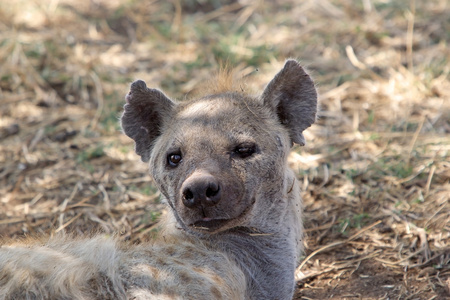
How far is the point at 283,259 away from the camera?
3.47 m

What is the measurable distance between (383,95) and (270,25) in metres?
2.23

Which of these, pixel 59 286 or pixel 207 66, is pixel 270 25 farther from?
pixel 59 286

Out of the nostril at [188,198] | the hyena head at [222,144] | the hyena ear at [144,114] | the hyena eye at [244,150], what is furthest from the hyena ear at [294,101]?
the nostril at [188,198]

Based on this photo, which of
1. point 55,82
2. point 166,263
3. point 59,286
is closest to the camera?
point 59,286

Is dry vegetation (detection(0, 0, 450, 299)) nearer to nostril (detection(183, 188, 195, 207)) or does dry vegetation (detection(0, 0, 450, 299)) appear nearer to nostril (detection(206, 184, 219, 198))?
nostril (detection(183, 188, 195, 207))

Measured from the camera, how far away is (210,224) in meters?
3.15

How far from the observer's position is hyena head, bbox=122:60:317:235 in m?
3.10

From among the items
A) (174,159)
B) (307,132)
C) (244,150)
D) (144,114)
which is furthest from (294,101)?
(307,132)

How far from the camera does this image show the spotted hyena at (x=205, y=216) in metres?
2.90

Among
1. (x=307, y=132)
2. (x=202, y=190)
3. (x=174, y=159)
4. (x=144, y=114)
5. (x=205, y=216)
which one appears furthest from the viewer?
(x=307, y=132)

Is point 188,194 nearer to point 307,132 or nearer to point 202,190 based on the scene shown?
point 202,190

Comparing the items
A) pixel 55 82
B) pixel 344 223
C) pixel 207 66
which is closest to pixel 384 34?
pixel 207 66

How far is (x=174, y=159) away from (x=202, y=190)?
0.50 meters

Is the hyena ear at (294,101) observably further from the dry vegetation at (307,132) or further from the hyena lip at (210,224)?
the hyena lip at (210,224)
